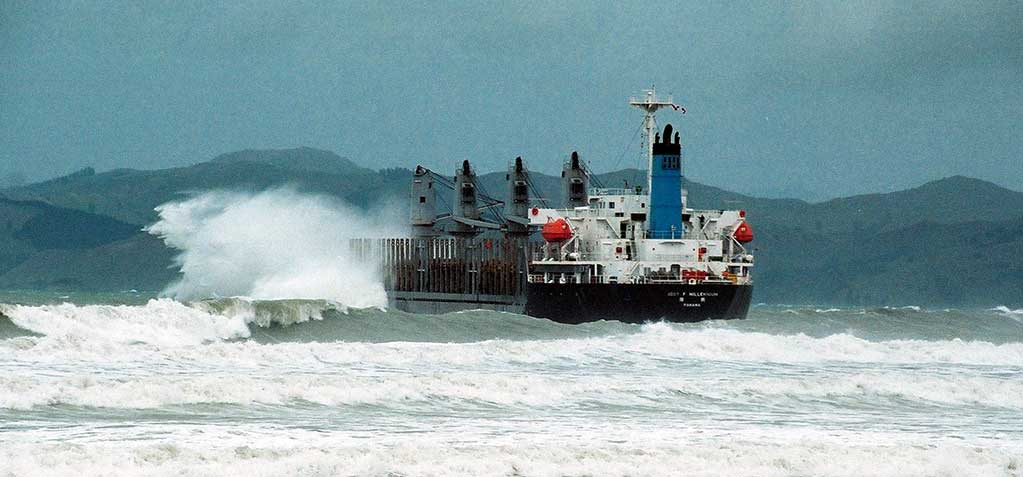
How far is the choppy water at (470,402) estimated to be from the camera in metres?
22.9

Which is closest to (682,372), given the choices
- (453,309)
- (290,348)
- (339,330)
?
(290,348)

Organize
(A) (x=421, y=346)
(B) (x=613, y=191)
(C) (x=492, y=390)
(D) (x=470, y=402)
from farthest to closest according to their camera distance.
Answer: (B) (x=613, y=191)
(A) (x=421, y=346)
(C) (x=492, y=390)
(D) (x=470, y=402)

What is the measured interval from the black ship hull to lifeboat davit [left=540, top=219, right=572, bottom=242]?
5.82 feet

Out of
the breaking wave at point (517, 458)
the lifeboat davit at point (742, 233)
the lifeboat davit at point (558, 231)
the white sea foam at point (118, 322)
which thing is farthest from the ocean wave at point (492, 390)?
the lifeboat davit at point (742, 233)

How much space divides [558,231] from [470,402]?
26512 mm

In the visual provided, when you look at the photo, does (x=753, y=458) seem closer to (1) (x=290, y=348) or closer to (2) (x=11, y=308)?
(1) (x=290, y=348)

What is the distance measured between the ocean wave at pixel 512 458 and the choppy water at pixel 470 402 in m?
0.05

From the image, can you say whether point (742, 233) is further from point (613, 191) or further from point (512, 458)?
point (512, 458)

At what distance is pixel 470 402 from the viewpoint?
100ft

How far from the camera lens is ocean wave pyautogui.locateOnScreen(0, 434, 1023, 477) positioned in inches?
847

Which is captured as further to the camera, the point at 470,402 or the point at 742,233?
the point at 742,233

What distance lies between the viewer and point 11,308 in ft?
133

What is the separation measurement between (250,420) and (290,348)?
11102 millimetres

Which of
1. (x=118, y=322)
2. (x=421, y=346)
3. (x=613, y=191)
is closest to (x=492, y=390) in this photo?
(x=421, y=346)
